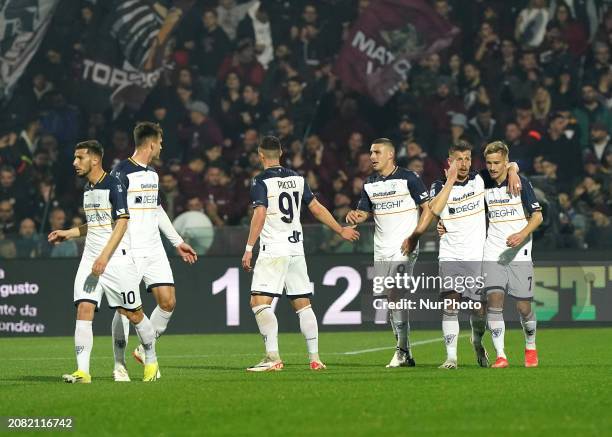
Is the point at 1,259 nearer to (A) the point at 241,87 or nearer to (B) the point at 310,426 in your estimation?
(A) the point at 241,87

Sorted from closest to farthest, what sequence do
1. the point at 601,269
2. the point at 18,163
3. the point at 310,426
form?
the point at 310,426, the point at 601,269, the point at 18,163

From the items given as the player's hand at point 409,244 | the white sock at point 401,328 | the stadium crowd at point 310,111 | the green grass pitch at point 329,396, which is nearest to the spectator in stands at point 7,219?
the stadium crowd at point 310,111

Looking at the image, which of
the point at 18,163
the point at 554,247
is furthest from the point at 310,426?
the point at 18,163

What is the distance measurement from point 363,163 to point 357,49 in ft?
8.67

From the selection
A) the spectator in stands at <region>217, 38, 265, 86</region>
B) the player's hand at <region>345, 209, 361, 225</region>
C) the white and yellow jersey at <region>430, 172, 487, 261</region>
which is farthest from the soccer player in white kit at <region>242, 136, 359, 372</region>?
the spectator in stands at <region>217, 38, 265, 86</region>

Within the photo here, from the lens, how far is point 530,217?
45.4ft

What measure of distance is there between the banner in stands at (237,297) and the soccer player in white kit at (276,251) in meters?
7.26

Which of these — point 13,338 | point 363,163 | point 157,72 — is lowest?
point 13,338

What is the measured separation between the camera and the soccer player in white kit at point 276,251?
13852 millimetres

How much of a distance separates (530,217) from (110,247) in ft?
14.1

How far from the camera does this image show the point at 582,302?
21.2 meters

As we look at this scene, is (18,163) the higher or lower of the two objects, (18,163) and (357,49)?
the lower

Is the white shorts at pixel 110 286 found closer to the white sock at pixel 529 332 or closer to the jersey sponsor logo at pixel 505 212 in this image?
the jersey sponsor logo at pixel 505 212

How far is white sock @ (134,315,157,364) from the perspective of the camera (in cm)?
1231
